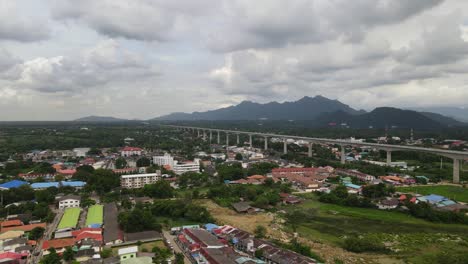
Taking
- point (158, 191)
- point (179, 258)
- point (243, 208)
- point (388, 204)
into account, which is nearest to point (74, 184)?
point (158, 191)

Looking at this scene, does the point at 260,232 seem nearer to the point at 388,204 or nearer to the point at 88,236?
the point at 88,236

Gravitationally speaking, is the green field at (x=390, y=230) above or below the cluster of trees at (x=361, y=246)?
below

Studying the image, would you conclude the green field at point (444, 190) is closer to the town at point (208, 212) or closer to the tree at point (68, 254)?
the town at point (208, 212)

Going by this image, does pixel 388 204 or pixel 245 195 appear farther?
pixel 245 195

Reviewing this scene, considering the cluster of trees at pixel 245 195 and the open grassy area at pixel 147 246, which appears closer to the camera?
the open grassy area at pixel 147 246

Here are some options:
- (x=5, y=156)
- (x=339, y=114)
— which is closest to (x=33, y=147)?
(x=5, y=156)

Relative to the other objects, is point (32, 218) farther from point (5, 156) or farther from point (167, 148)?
point (167, 148)

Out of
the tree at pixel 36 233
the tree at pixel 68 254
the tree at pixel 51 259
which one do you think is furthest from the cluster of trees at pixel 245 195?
the tree at pixel 51 259

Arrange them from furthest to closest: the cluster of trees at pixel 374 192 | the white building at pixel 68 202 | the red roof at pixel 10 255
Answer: the cluster of trees at pixel 374 192
the white building at pixel 68 202
the red roof at pixel 10 255
